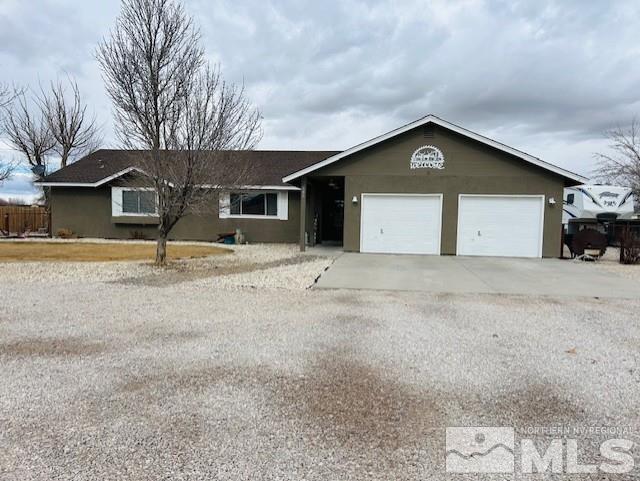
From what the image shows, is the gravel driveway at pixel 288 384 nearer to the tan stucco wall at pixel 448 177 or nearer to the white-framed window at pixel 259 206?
the tan stucco wall at pixel 448 177

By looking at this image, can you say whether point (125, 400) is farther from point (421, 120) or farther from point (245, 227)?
point (245, 227)

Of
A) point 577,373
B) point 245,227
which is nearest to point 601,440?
point 577,373

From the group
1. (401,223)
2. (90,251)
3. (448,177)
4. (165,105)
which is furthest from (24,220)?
(448,177)

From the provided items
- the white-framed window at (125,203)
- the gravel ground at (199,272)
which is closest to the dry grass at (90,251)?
the gravel ground at (199,272)

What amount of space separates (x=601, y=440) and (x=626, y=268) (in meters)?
11.2

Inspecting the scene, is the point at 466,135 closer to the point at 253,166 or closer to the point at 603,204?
the point at 253,166

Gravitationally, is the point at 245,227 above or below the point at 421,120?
below

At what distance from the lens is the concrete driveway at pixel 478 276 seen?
8352mm

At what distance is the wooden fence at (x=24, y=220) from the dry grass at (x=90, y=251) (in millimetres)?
6555

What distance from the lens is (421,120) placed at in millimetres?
13883

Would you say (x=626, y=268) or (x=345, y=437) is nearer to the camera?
(x=345, y=437)

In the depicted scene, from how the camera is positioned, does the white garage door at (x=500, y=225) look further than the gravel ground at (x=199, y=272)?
Yes

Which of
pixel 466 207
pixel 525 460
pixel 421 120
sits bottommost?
pixel 525 460

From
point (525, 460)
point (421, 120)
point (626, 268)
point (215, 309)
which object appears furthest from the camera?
point (421, 120)
